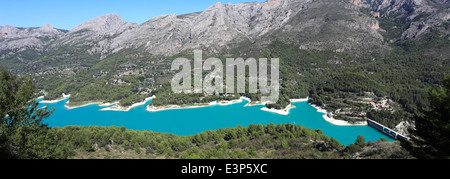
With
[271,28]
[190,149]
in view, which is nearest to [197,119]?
[190,149]

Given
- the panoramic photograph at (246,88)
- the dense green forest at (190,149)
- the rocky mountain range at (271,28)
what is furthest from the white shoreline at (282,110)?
the rocky mountain range at (271,28)

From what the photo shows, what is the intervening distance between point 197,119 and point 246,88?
28763mm

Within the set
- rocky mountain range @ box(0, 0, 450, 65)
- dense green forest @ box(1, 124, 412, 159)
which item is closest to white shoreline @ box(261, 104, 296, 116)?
dense green forest @ box(1, 124, 412, 159)

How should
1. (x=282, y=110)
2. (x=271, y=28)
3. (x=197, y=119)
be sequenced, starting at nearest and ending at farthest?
(x=197, y=119), (x=282, y=110), (x=271, y=28)

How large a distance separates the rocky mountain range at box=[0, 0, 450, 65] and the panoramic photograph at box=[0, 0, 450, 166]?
0.78m

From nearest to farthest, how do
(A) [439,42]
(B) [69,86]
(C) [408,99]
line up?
(C) [408,99] → (A) [439,42] → (B) [69,86]

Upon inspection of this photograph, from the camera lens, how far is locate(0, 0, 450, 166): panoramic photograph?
11633 mm

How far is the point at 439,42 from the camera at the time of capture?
78.0 meters

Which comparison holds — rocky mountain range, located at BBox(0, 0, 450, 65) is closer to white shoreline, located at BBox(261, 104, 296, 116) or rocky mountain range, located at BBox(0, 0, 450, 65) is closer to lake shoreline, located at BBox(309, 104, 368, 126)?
white shoreline, located at BBox(261, 104, 296, 116)

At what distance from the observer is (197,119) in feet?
185

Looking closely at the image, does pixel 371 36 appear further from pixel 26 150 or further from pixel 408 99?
pixel 26 150

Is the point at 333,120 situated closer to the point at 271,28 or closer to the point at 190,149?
the point at 190,149
